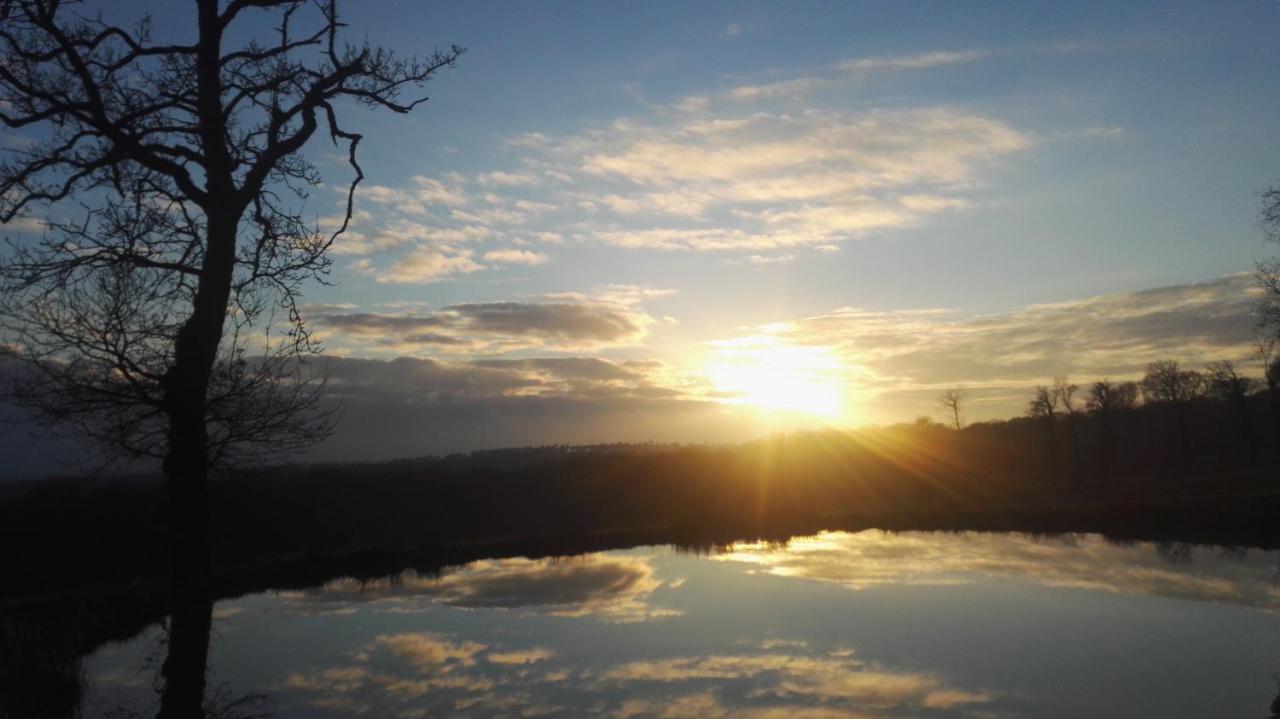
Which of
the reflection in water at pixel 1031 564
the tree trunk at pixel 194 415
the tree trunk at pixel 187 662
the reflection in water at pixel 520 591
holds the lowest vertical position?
the reflection in water at pixel 1031 564

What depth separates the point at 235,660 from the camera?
8.86 metres

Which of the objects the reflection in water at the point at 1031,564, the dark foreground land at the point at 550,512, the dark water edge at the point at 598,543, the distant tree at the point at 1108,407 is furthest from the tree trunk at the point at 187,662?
the distant tree at the point at 1108,407

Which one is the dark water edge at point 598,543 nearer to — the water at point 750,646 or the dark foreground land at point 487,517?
the dark foreground land at point 487,517

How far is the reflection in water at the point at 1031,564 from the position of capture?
49.2 ft

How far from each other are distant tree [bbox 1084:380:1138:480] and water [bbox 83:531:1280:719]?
1681 inches

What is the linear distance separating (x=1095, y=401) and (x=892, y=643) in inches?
2592

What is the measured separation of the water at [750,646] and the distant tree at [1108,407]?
42688 mm

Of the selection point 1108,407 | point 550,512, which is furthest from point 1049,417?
point 550,512

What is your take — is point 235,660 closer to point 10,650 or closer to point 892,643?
point 10,650

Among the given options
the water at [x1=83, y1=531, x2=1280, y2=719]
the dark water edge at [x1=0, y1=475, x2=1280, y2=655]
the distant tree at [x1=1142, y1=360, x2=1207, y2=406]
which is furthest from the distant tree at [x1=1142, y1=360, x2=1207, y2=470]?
the water at [x1=83, y1=531, x2=1280, y2=719]

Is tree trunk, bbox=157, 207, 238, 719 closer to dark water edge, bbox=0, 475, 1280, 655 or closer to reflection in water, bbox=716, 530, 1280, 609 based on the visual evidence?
dark water edge, bbox=0, 475, 1280, 655

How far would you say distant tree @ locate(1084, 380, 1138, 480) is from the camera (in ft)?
182

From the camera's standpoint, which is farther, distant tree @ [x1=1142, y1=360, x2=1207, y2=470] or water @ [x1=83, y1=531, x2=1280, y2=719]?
distant tree @ [x1=1142, y1=360, x2=1207, y2=470]

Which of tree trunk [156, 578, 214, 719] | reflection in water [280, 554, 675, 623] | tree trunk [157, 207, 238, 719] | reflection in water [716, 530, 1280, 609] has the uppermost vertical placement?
tree trunk [157, 207, 238, 719]
